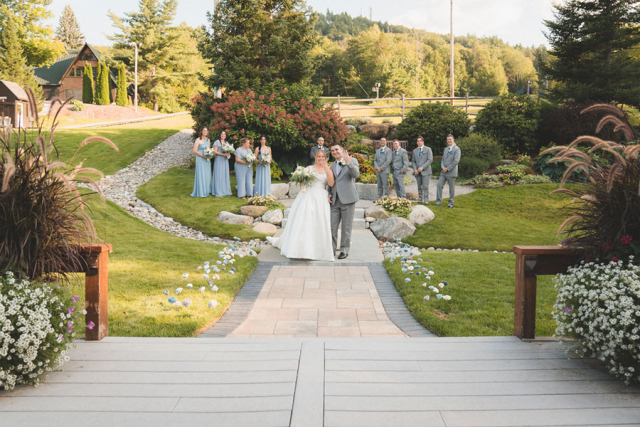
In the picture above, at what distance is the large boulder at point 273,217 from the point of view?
473 inches

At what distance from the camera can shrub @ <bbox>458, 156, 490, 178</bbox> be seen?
17984 mm

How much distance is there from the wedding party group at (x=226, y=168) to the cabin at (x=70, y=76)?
37113 millimetres

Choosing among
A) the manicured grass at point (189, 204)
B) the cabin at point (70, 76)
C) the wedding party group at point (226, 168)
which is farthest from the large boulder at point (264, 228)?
the cabin at point (70, 76)

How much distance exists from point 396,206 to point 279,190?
4045mm

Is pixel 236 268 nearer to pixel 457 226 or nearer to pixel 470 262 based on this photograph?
pixel 470 262

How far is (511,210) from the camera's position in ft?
44.5

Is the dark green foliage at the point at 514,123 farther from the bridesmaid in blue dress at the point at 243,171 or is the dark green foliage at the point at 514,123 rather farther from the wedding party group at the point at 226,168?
the bridesmaid in blue dress at the point at 243,171

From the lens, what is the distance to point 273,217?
12.1 meters

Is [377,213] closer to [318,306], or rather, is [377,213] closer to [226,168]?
[226,168]

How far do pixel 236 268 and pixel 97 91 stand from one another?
128 ft

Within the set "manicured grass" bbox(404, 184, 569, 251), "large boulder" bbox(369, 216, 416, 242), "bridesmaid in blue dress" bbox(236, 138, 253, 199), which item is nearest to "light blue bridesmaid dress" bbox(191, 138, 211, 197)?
"bridesmaid in blue dress" bbox(236, 138, 253, 199)

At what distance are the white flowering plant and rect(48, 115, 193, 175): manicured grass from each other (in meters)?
15.4

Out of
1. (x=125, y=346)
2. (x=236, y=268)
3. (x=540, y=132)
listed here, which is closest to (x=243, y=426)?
(x=125, y=346)

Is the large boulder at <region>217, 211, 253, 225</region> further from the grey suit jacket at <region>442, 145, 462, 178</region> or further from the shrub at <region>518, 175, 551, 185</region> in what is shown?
the shrub at <region>518, 175, 551, 185</region>
